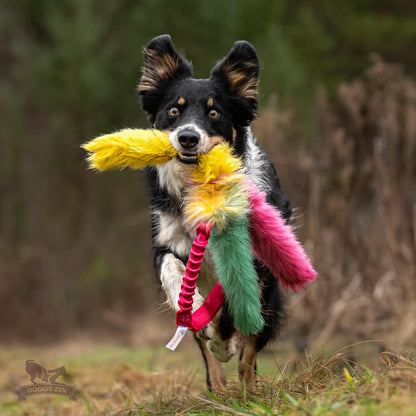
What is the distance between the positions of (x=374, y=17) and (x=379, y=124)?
9.40 metres

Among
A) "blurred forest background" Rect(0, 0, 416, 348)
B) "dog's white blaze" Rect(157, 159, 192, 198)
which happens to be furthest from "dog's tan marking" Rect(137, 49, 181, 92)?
"blurred forest background" Rect(0, 0, 416, 348)

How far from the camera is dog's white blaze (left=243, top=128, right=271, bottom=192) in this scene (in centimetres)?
395

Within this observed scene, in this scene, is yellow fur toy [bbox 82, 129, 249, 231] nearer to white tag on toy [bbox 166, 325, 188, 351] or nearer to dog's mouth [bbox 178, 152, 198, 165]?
dog's mouth [bbox 178, 152, 198, 165]

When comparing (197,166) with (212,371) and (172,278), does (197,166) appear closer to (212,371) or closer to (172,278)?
(172,278)

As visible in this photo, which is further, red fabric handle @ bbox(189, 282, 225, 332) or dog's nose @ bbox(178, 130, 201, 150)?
dog's nose @ bbox(178, 130, 201, 150)

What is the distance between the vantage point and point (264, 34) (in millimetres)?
13812

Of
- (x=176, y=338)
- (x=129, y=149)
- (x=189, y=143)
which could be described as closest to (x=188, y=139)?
(x=189, y=143)

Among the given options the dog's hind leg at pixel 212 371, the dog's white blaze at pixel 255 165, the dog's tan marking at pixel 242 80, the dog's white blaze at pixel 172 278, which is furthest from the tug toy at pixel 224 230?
the dog's hind leg at pixel 212 371

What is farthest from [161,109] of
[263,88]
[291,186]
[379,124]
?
[263,88]

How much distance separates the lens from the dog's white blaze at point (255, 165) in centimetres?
395

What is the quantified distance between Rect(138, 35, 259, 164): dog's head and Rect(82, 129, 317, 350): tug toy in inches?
8.7

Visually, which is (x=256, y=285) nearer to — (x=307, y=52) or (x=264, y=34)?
(x=264, y=34)

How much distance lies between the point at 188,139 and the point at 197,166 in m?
0.17

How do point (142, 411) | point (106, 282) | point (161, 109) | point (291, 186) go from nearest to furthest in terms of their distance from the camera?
point (142, 411) < point (161, 109) < point (291, 186) < point (106, 282)
